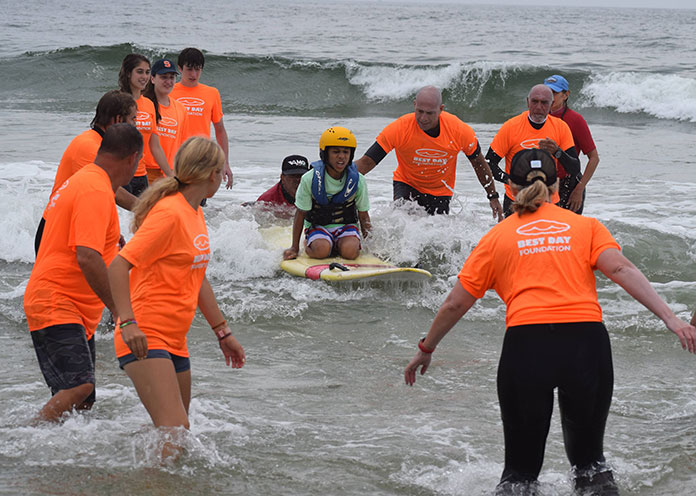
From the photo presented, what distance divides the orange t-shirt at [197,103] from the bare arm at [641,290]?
608cm

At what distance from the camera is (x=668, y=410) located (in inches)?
200

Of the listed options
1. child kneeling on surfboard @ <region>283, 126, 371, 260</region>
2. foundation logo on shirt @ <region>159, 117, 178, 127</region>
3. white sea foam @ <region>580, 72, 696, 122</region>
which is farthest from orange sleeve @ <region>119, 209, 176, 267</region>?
white sea foam @ <region>580, 72, 696, 122</region>

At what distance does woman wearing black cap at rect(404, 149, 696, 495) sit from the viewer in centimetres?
323

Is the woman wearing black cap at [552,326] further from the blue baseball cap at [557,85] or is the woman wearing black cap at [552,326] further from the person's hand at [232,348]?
the blue baseball cap at [557,85]

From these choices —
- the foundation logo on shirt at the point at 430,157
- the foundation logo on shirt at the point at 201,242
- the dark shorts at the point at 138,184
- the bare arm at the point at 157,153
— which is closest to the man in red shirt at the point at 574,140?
the foundation logo on shirt at the point at 430,157

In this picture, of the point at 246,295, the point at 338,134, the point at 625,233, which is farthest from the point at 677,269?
the point at 246,295

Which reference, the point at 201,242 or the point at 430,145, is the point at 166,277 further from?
the point at 430,145

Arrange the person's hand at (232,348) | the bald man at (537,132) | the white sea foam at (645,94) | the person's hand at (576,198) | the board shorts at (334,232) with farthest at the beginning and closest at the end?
the white sea foam at (645,94) → the board shorts at (334,232) → the person's hand at (576,198) → the bald man at (537,132) → the person's hand at (232,348)

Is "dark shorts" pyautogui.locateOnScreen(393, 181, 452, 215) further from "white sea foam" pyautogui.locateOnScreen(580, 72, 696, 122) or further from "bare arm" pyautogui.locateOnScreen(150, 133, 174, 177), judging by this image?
"white sea foam" pyautogui.locateOnScreen(580, 72, 696, 122)

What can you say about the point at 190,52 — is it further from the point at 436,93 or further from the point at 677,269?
the point at 677,269

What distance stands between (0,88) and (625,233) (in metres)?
21.4

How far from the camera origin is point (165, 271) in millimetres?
3559

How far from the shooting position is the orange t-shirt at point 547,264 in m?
3.28

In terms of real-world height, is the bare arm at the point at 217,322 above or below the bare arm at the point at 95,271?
below
